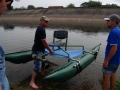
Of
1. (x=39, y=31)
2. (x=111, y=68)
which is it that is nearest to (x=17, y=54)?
(x=39, y=31)

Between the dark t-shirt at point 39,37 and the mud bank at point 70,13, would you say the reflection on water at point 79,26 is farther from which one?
the dark t-shirt at point 39,37

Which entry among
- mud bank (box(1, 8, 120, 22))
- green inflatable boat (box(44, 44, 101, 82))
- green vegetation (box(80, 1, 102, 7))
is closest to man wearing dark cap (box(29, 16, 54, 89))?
green inflatable boat (box(44, 44, 101, 82))

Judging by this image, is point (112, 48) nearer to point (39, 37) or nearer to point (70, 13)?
point (39, 37)

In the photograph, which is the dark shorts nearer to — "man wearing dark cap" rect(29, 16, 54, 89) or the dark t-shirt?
"man wearing dark cap" rect(29, 16, 54, 89)

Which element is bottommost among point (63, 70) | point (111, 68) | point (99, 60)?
point (99, 60)

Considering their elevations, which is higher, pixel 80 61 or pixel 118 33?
pixel 118 33

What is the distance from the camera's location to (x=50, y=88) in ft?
17.4

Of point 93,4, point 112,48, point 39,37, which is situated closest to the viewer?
point 112,48

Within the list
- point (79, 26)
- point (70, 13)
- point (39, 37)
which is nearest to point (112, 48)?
point (39, 37)

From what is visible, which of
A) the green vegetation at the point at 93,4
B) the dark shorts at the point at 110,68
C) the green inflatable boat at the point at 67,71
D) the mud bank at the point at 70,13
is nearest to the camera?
the dark shorts at the point at 110,68

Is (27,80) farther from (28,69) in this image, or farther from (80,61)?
(80,61)

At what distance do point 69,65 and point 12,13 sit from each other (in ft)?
258

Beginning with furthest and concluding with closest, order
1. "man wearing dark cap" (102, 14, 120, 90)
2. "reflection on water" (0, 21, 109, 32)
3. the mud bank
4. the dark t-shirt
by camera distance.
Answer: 1. the mud bank
2. "reflection on water" (0, 21, 109, 32)
3. the dark t-shirt
4. "man wearing dark cap" (102, 14, 120, 90)

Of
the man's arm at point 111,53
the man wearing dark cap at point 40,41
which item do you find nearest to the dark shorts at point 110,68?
the man's arm at point 111,53
